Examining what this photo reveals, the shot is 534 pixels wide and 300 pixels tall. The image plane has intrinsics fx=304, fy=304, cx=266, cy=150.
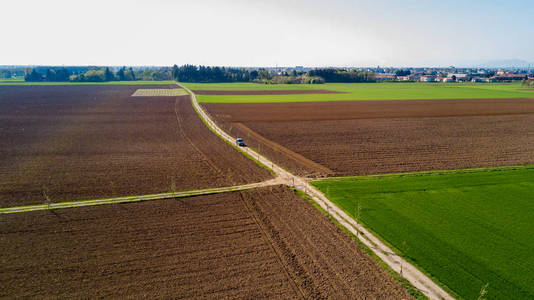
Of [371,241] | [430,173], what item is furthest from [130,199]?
[430,173]

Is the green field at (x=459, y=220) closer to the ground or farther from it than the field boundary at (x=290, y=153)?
closer to the ground

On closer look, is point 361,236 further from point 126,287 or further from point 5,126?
point 5,126

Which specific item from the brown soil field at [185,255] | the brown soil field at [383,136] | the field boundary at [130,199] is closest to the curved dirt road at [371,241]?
the brown soil field at [185,255]

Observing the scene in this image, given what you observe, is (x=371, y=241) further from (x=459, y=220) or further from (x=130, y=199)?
(x=130, y=199)

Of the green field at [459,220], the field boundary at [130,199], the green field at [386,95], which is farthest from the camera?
the green field at [386,95]

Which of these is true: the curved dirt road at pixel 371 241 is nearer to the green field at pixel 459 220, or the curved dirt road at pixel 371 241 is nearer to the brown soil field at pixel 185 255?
the green field at pixel 459 220

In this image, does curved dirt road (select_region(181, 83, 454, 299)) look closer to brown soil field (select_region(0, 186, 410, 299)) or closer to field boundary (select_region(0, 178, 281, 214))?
brown soil field (select_region(0, 186, 410, 299))

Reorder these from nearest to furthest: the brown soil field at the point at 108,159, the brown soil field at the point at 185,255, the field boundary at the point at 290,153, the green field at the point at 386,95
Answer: the brown soil field at the point at 185,255 < the brown soil field at the point at 108,159 < the field boundary at the point at 290,153 < the green field at the point at 386,95
